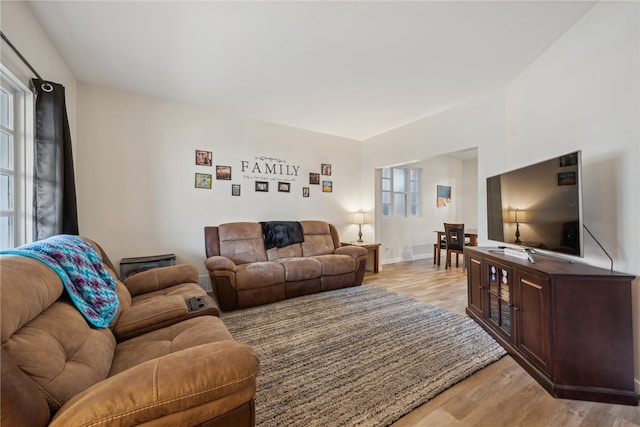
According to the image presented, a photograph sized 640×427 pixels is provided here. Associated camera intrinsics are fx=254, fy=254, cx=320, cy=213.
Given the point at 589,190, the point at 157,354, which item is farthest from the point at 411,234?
the point at 157,354

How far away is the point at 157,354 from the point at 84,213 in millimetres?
2650

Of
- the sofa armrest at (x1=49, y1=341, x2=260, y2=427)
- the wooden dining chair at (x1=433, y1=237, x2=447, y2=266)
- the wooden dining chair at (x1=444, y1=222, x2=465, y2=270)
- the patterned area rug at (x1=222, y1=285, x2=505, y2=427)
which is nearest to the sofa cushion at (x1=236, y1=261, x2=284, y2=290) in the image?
the patterned area rug at (x1=222, y1=285, x2=505, y2=427)

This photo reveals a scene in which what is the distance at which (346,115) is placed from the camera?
377cm

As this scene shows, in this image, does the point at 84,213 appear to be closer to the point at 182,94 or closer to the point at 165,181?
the point at 165,181

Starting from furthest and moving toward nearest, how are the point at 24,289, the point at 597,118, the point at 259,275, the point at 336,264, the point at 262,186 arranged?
the point at 262,186 < the point at 336,264 < the point at 259,275 < the point at 597,118 < the point at 24,289

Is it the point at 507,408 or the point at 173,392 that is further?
the point at 507,408

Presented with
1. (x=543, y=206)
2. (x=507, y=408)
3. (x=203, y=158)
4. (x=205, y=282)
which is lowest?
(x=507, y=408)

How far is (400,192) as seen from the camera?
5863 mm

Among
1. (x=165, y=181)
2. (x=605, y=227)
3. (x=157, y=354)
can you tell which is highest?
(x=165, y=181)

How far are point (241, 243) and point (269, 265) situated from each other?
2.19 feet

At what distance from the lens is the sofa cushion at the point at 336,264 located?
11.1 feet

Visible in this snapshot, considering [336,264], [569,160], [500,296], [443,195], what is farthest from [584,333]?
[443,195]

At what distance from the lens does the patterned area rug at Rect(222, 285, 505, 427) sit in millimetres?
1423

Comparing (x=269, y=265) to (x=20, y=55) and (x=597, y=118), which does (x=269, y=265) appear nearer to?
(x=20, y=55)
